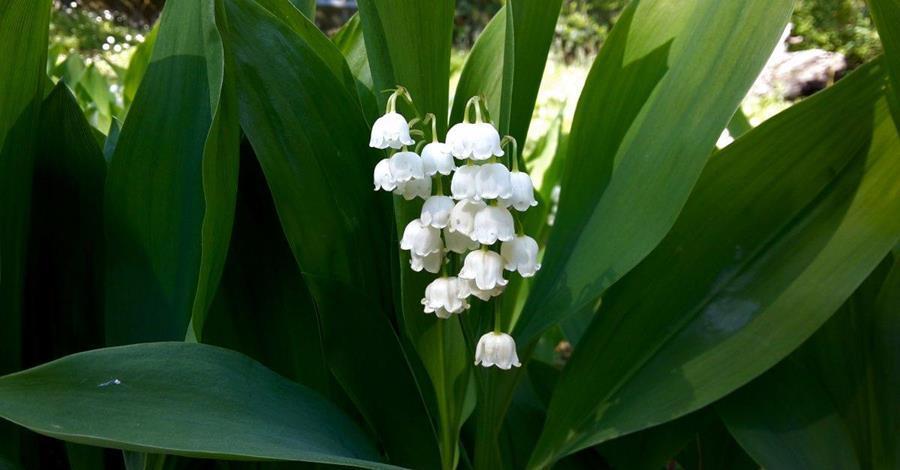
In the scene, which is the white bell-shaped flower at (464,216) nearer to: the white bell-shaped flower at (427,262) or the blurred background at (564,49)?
the white bell-shaped flower at (427,262)

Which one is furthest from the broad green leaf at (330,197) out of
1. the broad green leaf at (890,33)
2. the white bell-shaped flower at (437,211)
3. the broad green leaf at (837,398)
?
the broad green leaf at (890,33)

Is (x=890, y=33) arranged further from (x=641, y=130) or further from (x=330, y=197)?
(x=330, y=197)

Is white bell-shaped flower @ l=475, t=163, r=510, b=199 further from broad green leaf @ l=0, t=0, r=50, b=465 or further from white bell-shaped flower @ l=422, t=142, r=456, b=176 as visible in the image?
broad green leaf @ l=0, t=0, r=50, b=465

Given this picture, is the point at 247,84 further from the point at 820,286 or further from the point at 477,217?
the point at 820,286

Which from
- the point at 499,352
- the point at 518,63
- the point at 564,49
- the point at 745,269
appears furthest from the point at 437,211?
the point at 564,49

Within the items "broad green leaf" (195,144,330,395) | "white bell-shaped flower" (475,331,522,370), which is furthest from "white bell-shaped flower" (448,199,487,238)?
"broad green leaf" (195,144,330,395)
